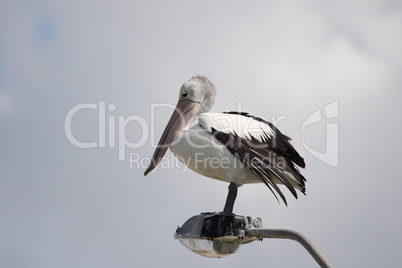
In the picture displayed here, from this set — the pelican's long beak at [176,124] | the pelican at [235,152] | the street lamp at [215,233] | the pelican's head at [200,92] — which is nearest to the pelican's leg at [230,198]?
the pelican at [235,152]

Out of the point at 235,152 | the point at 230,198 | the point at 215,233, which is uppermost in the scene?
the point at 235,152

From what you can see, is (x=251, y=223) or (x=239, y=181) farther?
(x=239, y=181)

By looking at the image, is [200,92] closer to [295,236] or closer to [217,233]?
[217,233]

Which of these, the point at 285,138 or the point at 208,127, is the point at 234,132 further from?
the point at 285,138

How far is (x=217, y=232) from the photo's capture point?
3.98m

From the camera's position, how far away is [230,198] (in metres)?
4.62

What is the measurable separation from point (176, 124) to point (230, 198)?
36.4 inches

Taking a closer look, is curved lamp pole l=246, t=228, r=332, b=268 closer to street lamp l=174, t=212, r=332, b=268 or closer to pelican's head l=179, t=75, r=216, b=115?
street lamp l=174, t=212, r=332, b=268

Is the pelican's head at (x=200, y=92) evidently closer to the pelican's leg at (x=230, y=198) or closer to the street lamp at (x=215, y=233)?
the pelican's leg at (x=230, y=198)

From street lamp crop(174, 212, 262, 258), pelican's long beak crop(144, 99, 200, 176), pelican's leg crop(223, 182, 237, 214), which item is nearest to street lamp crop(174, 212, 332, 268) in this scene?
street lamp crop(174, 212, 262, 258)

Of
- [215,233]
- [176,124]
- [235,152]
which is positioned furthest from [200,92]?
[215,233]

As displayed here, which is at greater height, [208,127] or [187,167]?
[208,127]

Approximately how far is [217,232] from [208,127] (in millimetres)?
1069

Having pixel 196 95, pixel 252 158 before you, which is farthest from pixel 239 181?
pixel 196 95
